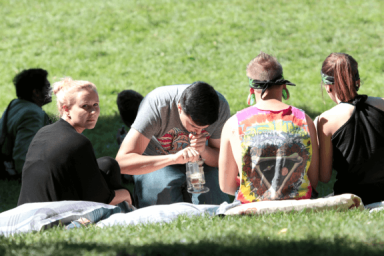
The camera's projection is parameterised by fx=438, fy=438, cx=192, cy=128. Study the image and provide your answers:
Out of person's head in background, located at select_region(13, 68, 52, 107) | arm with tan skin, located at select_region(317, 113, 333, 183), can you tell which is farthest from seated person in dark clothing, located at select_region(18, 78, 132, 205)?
person's head in background, located at select_region(13, 68, 52, 107)

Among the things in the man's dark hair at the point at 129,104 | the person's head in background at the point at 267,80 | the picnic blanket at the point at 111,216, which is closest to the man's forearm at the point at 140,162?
the picnic blanket at the point at 111,216

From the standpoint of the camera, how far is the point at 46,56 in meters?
12.2

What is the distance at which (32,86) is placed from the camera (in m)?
7.07

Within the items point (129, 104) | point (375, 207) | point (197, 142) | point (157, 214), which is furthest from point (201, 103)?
point (129, 104)

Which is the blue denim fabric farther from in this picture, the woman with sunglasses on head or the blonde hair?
the woman with sunglasses on head

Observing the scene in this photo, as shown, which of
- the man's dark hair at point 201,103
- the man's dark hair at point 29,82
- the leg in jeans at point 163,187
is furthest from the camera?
the man's dark hair at point 29,82

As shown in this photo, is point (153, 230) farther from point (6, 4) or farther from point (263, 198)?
point (6, 4)

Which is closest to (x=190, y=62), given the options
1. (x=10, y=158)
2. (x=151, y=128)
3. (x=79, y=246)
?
(x=10, y=158)

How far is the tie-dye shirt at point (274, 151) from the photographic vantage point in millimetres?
3441

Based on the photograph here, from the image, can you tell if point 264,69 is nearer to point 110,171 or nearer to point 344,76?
point 344,76

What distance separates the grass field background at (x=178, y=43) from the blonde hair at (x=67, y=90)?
3014 millimetres

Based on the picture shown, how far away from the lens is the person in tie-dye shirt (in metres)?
3.45

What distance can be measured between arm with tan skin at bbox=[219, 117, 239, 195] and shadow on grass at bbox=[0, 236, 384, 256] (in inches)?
36.7

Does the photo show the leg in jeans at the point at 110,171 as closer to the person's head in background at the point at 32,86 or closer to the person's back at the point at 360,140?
the person's back at the point at 360,140
